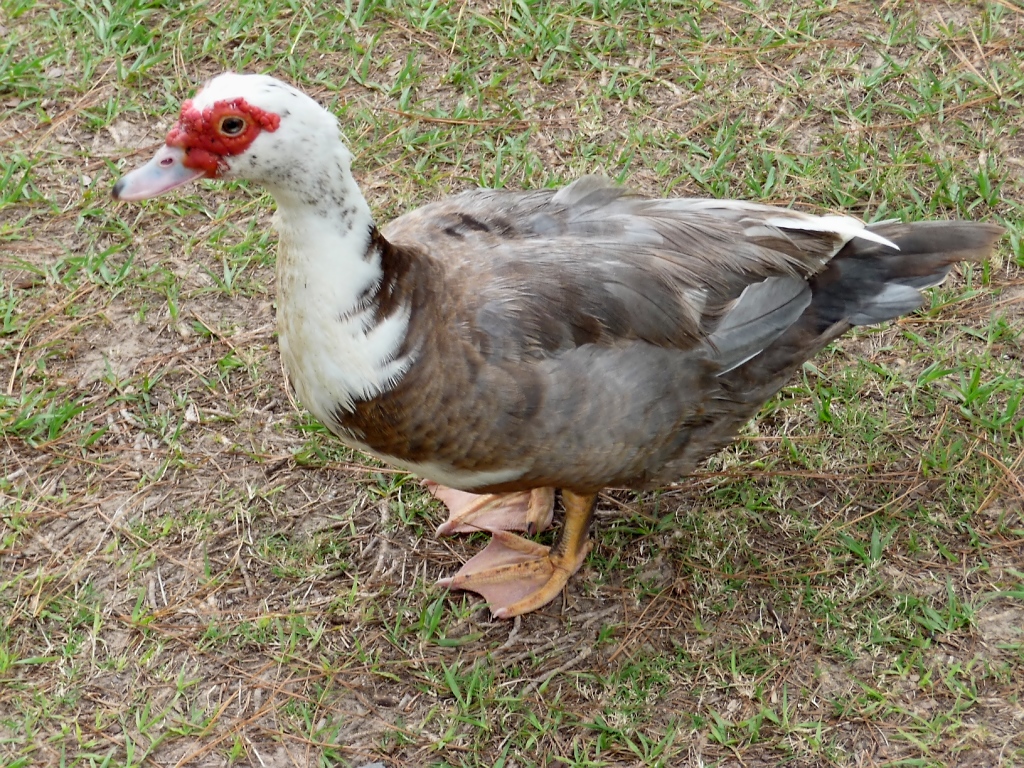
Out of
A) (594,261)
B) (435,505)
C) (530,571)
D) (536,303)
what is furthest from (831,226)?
(435,505)

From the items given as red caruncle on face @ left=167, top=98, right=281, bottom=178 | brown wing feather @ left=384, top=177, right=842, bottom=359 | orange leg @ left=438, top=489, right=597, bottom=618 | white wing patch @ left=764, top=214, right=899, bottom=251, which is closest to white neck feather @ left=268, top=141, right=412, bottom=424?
red caruncle on face @ left=167, top=98, right=281, bottom=178

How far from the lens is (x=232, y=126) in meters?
2.53

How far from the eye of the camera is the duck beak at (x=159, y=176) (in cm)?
262

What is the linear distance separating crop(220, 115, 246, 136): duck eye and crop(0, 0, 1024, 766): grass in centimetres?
146

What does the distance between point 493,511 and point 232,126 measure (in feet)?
5.41

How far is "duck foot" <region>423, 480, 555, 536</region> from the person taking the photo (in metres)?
3.60

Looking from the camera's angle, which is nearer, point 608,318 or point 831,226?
point 608,318

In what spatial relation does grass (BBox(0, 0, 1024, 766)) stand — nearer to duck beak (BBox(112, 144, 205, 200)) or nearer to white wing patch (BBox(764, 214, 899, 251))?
white wing patch (BBox(764, 214, 899, 251))

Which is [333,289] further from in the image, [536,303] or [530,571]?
[530,571]

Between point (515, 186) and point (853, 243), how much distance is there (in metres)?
1.62

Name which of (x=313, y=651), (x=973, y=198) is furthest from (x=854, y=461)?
(x=313, y=651)

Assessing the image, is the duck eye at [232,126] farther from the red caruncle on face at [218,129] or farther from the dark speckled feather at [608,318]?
the dark speckled feather at [608,318]

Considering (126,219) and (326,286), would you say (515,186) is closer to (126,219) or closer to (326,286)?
(126,219)

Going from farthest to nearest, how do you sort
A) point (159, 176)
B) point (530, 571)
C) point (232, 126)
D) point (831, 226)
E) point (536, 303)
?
point (530, 571), point (831, 226), point (536, 303), point (159, 176), point (232, 126)
